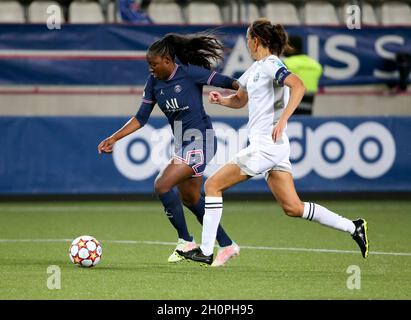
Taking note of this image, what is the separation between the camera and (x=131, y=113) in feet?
52.4

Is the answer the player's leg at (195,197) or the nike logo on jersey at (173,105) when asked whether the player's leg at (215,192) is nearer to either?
the player's leg at (195,197)

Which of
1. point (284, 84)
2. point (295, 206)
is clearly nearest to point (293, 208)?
point (295, 206)

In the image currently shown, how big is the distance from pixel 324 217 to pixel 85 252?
6.39 ft

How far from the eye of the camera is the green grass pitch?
744 cm

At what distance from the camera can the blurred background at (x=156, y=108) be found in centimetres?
1431

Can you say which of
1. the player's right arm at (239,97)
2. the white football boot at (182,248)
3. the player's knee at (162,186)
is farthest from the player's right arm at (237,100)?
the white football boot at (182,248)

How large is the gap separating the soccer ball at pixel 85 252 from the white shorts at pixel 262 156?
134 cm

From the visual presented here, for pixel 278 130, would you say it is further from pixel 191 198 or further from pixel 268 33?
pixel 191 198

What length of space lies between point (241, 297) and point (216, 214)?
58.0 inches

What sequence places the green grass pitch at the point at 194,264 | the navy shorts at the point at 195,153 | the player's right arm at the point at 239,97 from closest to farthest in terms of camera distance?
the green grass pitch at the point at 194,264 → the player's right arm at the point at 239,97 → the navy shorts at the point at 195,153

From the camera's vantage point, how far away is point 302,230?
1181 cm

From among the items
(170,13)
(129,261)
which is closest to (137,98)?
(170,13)

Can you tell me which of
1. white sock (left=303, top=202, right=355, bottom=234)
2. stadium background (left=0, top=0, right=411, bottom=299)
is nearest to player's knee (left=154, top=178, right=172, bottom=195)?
white sock (left=303, top=202, right=355, bottom=234)

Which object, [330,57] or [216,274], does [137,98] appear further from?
[216,274]
